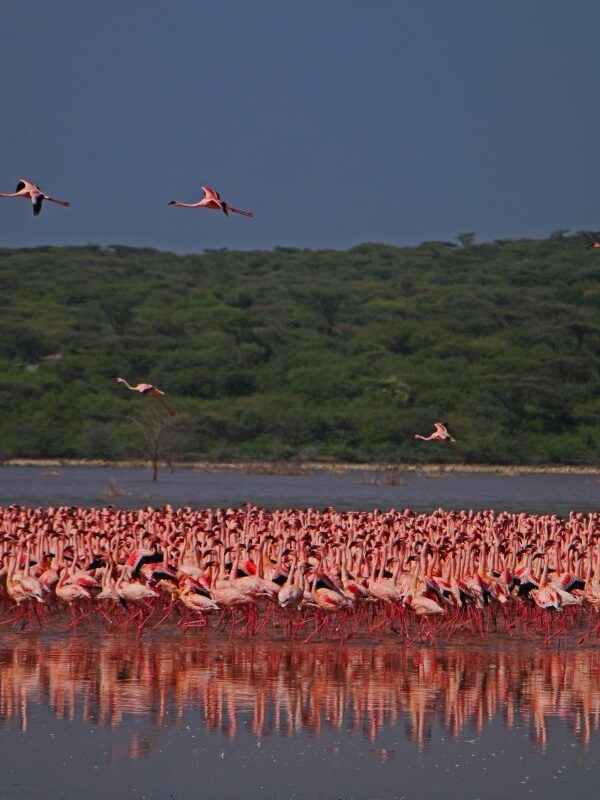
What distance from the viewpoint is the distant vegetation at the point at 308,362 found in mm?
75688

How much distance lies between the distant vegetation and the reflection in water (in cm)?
5274

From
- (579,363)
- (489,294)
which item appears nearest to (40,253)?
(489,294)

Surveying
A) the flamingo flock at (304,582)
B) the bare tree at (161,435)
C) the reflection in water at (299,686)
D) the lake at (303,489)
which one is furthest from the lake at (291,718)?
the bare tree at (161,435)

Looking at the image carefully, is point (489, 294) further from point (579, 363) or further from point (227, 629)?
point (227, 629)

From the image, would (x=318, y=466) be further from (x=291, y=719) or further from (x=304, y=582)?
(x=291, y=719)

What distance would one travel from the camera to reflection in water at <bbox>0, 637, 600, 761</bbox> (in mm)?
13609

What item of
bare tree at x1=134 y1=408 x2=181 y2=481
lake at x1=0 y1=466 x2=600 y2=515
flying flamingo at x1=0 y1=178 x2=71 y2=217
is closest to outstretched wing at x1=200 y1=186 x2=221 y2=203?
flying flamingo at x1=0 y1=178 x2=71 y2=217

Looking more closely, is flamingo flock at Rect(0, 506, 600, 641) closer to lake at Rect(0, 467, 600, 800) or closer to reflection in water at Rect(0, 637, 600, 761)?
lake at Rect(0, 467, 600, 800)

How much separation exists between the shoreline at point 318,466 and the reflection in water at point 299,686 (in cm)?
5176

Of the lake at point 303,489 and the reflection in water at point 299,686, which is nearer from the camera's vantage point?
the reflection in water at point 299,686

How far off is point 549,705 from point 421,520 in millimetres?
12479

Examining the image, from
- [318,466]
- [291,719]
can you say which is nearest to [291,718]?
[291,719]

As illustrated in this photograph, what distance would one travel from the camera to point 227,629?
1872cm

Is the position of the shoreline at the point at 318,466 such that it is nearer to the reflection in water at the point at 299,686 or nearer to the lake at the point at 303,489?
the lake at the point at 303,489
